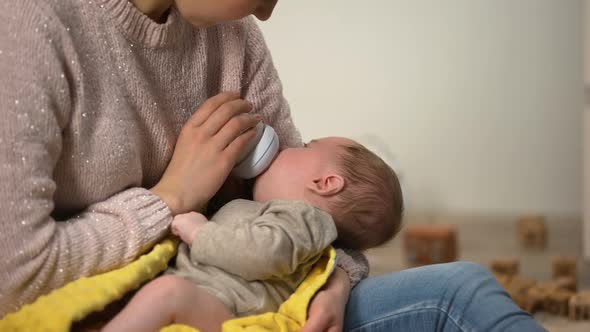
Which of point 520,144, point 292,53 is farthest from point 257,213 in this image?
point 520,144

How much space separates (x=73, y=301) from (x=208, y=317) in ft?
0.50

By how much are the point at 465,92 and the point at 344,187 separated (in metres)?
2.25

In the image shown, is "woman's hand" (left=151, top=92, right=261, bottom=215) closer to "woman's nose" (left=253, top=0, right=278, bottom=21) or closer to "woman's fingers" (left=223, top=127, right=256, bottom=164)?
"woman's fingers" (left=223, top=127, right=256, bottom=164)

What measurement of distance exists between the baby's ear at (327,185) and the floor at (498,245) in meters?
1.53

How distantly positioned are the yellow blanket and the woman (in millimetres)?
22

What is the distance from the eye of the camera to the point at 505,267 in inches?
103

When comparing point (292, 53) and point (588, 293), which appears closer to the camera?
point (588, 293)

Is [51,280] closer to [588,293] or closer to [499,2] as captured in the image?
[588,293]

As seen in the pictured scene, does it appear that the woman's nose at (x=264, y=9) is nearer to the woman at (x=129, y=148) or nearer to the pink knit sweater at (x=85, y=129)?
the woman at (x=129, y=148)

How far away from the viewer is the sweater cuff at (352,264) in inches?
46.8

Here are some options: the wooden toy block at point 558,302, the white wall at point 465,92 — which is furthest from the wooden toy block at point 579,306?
the white wall at point 465,92

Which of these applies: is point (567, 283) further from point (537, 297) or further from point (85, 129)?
point (85, 129)

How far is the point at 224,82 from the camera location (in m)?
1.27

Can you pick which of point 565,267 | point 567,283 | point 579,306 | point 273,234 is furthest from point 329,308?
point 565,267
